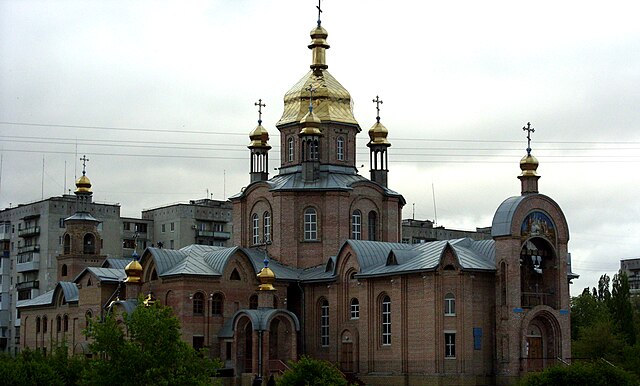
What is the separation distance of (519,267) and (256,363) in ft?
43.4

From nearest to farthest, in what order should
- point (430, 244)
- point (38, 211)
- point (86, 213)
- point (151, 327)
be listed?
1. point (151, 327)
2. point (430, 244)
3. point (86, 213)
4. point (38, 211)

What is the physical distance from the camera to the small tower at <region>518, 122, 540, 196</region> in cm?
5488

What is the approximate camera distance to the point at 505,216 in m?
52.8

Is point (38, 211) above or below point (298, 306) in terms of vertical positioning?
above

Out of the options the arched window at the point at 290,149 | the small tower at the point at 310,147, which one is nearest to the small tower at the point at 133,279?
the small tower at the point at 310,147

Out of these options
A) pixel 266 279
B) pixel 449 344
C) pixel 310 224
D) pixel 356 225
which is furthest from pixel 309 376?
pixel 356 225

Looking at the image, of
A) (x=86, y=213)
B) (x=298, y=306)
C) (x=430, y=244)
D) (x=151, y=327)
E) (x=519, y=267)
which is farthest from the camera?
(x=86, y=213)

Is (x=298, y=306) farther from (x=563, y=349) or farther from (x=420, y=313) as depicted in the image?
(x=563, y=349)

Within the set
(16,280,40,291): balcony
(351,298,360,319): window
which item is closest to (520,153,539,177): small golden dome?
(351,298,360,319): window

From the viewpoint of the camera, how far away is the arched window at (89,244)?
71.0 meters

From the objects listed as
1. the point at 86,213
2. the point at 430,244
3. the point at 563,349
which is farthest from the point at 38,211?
the point at 563,349

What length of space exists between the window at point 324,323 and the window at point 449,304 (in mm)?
8994

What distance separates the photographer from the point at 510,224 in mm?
52312

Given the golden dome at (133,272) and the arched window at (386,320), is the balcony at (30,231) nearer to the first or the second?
the golden dome at (133,272)
